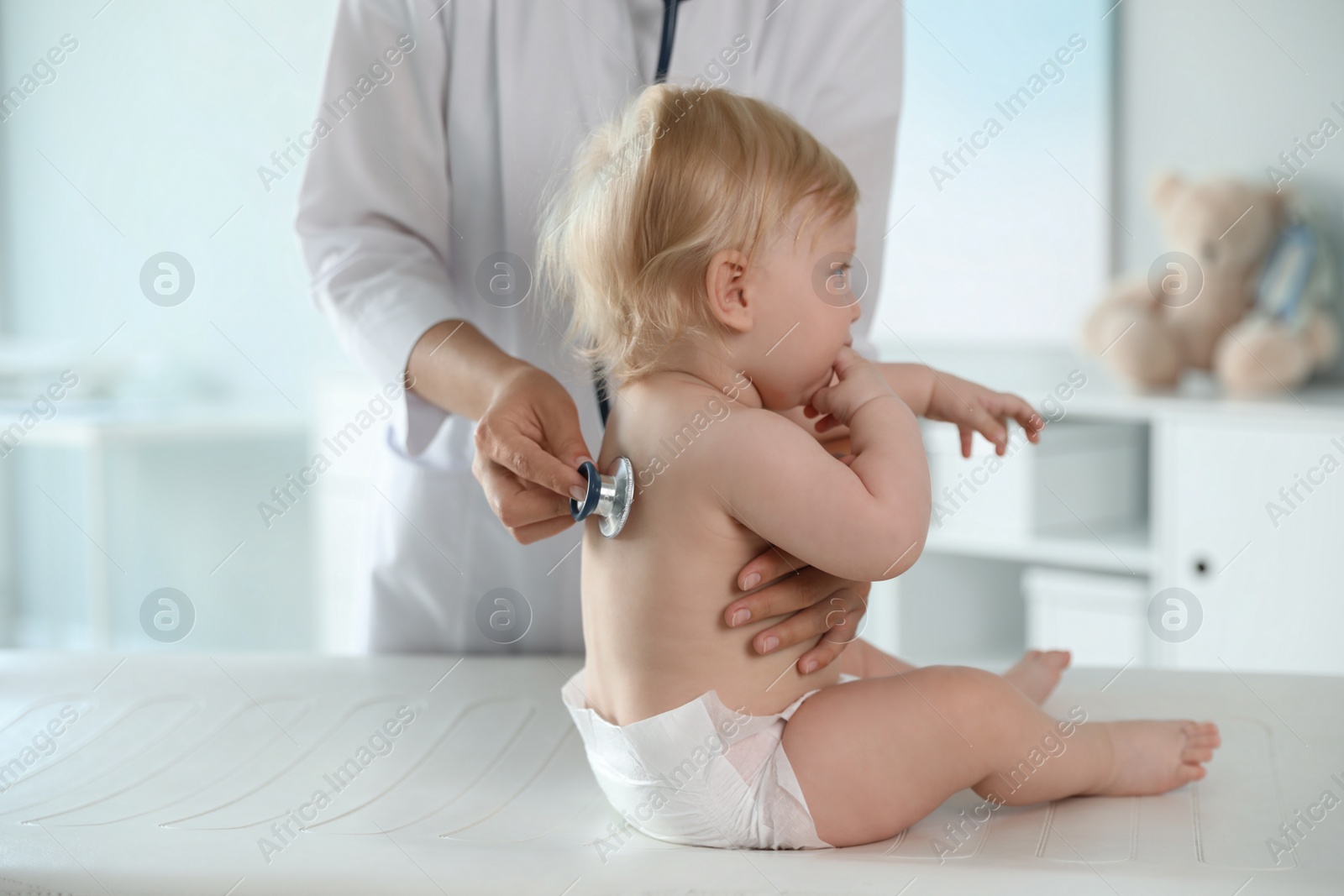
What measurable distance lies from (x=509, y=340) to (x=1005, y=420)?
1.70ft

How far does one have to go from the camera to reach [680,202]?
33.9 inches

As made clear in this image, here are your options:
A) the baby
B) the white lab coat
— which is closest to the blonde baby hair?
the baby

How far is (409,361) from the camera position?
113cm

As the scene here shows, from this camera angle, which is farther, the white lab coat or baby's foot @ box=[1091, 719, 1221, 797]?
the white lab coat

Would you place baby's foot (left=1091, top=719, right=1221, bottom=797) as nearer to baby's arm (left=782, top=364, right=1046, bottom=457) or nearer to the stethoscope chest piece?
baby's arm (left=782, top=364, right=1046, bottom=457)

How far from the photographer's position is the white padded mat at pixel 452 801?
780 millimetres

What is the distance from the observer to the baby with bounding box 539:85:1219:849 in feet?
2.75

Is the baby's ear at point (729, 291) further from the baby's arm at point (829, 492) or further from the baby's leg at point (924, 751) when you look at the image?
the baby's leg at point (924, 751)

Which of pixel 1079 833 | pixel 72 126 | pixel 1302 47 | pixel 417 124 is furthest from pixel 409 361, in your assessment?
pixel 72 126

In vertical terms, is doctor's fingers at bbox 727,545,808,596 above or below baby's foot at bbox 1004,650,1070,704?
above

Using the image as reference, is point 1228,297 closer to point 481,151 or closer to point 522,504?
point 481,151

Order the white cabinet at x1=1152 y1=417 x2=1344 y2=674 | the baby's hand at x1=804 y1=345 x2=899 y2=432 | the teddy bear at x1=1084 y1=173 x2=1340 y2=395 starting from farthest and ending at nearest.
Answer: the teddy bear at x1=1084 y1=173 x2=1340 y2=395, the white cabinet at x1=1152 y1=417 x2=1344 y2=674, the baby's hand at x1=804 y1=345 x2=899 y2=432

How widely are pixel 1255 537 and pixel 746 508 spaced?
169cm

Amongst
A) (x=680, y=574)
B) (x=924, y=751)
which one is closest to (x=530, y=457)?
(x=680, y=574)
